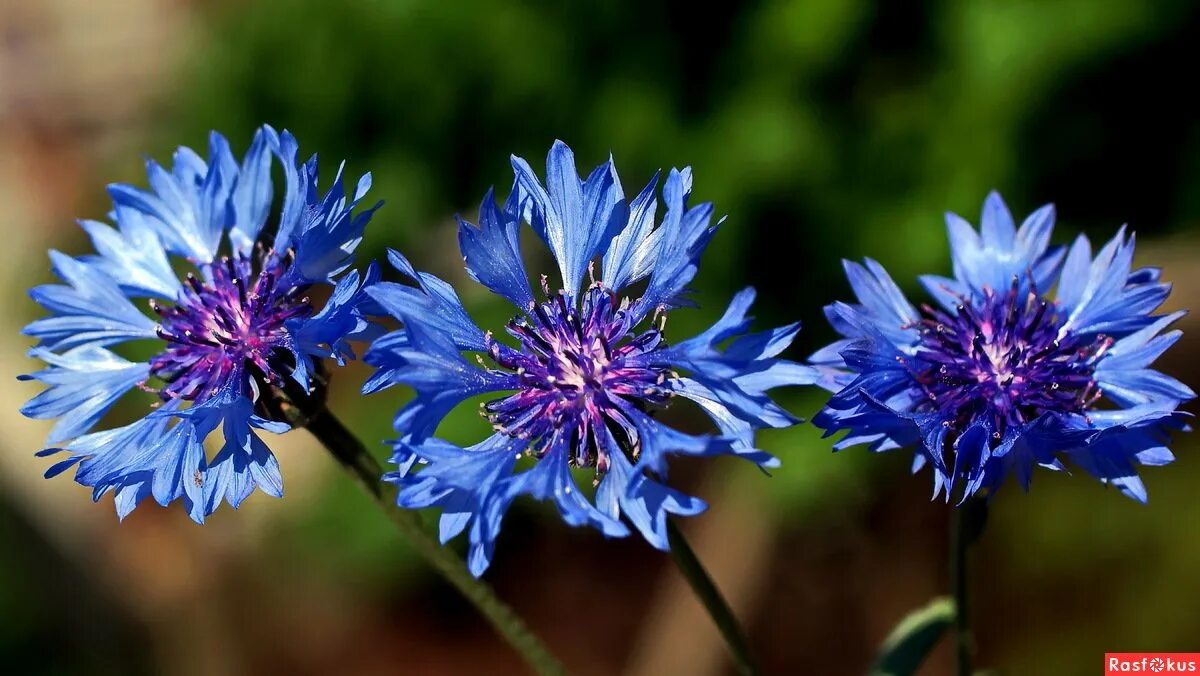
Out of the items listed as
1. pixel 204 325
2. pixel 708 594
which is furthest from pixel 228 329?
pixel 708 594

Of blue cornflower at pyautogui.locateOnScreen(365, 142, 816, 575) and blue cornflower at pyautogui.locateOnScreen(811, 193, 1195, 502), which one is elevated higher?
blue cornflower at pyautogui.locateOnScreen(365, 142, 816, 575)

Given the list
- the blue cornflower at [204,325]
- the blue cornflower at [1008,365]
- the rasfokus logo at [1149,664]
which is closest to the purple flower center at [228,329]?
the blue cornflower at [204,325]

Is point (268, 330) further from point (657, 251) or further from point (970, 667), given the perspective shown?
point (970, 667)

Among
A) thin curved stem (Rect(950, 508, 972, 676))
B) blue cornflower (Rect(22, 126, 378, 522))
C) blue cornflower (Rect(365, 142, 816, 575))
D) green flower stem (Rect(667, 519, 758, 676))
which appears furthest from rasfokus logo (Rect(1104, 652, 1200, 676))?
blue cornflower (Rect(22, 126, 378, 522))

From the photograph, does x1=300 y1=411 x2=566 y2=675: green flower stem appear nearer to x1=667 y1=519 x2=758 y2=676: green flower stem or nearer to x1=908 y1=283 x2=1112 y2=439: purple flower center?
x1=667 y1=519 x2=758 y2=676: green flower stem

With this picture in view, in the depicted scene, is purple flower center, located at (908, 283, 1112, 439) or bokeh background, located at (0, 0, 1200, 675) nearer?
purple flower center, located at (908, 283, 1112, 439)

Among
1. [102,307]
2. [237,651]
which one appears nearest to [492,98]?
[237,651]
